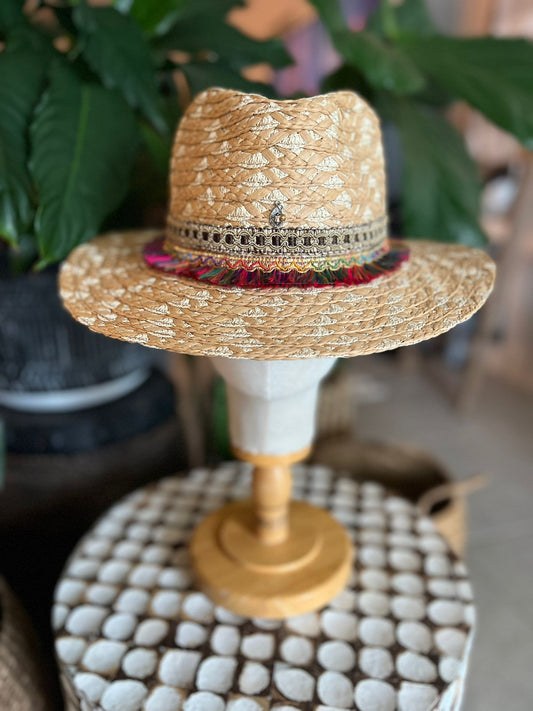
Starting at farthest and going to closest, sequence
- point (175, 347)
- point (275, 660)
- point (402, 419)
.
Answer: point (402, 419), point (275, 660), point (175, 347)

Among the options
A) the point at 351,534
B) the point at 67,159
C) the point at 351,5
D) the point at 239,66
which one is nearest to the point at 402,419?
the point at 351,534

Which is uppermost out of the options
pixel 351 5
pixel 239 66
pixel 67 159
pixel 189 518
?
pixel 351 5

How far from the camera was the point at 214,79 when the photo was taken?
2.73ft

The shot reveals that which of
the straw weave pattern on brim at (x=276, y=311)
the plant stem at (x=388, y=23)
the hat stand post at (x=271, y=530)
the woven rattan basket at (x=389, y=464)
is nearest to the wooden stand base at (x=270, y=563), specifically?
the hat stand post at (x=271, y=530)

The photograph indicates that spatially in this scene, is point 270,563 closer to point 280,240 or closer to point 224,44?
point 280,240

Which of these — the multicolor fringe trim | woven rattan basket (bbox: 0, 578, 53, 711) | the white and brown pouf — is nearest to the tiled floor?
the white and brown pouf

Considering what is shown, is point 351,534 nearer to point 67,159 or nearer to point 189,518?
point 189,518

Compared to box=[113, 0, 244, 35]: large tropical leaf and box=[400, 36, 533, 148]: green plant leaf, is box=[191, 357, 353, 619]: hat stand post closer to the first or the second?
box=[400, 36, 533, 148]: green plant leaf

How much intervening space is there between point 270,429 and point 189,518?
11.4 inches

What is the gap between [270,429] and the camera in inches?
26.0

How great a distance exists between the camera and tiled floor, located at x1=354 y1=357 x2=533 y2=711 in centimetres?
100

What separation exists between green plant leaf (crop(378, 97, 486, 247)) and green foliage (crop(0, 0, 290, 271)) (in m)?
0.30

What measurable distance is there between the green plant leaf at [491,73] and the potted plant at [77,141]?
0.89ft

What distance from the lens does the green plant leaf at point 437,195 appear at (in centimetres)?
93
